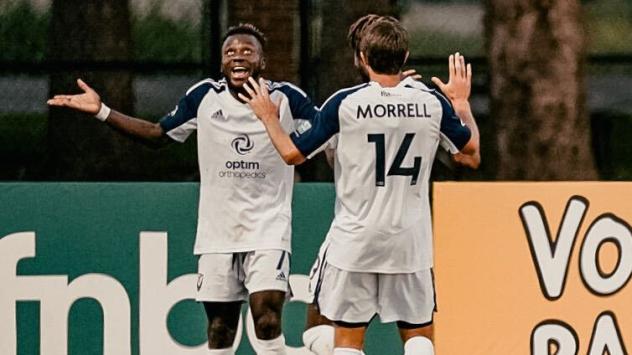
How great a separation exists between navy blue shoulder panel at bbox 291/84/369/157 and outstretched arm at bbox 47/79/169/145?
1.29 meters

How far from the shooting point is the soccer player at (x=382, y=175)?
7980 mm

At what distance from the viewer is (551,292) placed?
10.0 m

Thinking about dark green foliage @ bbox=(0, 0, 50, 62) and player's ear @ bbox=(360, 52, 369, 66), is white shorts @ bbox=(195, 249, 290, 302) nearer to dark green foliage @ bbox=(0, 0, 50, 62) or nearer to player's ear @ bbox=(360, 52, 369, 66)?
player's ear @ bbox=(360, 52, 369, 66)

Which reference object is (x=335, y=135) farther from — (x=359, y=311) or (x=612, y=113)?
(x=612, y=113)

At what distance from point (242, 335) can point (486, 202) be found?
146 cm

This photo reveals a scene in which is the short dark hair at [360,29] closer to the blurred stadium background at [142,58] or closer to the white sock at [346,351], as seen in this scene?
the white sock at [346,351]

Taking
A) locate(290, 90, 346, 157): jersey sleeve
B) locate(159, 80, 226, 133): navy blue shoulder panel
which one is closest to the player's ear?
locate(290, 90, 346, 157): jersey sleeve

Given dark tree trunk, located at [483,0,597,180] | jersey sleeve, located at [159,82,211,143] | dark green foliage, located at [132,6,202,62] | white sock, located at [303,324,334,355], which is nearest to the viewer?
white sock, located at [303,324,334,355]

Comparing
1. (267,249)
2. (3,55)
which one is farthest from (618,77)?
(3,55)

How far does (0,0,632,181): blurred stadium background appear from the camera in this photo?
10078mm

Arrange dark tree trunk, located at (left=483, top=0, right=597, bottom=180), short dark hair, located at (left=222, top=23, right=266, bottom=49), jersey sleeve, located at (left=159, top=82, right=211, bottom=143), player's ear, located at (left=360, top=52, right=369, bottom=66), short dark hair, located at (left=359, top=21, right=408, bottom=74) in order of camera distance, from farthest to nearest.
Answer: dark tree trunk, located at (left=483, top=0, right=597, bottom=180) < jersey sleeve, located at (left=159, top=82, right=211, bottom=143) < short dark hair, located at (left=222, top=23, right=266, bottom=49) < player's ear, located at (left=360, top=52, right=369, bottom=66) < short dark hair, located at (left=359, top=21, right=408, bottom=74)

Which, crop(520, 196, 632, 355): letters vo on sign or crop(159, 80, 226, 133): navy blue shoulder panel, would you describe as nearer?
crop(159, 80, 226, 133): navy blue shoulder panel

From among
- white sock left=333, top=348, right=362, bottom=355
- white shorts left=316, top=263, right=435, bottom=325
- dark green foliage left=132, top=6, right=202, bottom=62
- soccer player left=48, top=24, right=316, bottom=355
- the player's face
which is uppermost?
dark green foliage left=132, top=6, right=202, bottom=62

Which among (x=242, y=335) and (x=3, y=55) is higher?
(x=3, y=55)
